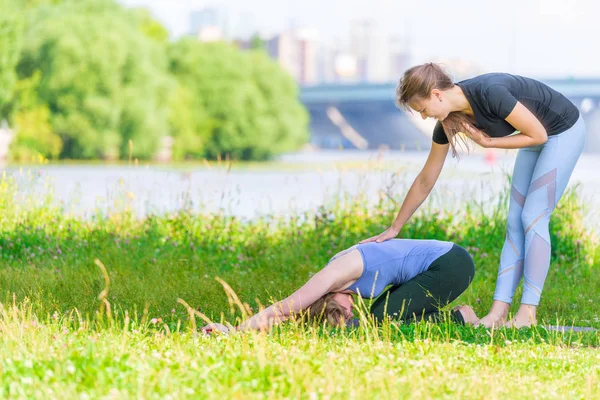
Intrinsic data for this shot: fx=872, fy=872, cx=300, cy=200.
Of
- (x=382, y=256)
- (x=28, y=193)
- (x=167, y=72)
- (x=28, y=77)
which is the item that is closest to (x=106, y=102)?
(x=28, y=77)

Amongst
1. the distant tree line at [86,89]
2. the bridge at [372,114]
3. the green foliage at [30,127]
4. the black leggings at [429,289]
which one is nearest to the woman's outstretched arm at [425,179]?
the black leggings at [429,289]

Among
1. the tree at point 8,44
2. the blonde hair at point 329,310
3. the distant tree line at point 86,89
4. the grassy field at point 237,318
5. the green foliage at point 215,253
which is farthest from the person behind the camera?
the distant tree line at point 86,89

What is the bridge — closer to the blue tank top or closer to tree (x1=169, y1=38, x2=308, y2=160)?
tree (x1=169, y1=38, x2=308, y2=160)

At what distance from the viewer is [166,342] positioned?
12.8 feet

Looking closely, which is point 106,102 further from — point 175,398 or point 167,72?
point 175,398

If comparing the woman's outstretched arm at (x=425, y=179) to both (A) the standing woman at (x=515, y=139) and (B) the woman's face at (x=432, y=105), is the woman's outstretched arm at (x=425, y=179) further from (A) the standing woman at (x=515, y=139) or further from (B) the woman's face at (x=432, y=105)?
(B) the woman's face at (x=432, y=105)

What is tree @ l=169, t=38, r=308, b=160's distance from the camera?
4009 centimetres

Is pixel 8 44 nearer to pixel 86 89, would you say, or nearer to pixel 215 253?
pixel 86 89

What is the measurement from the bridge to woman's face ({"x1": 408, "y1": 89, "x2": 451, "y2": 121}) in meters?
43.9

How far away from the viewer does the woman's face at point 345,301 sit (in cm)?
448

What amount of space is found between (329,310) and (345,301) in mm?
101

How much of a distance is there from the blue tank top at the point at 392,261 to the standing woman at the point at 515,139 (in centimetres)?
12

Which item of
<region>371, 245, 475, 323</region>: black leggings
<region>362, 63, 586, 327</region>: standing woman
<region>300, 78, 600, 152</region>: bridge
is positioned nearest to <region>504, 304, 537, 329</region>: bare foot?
<region>362, 63, 586, 327</region>: standing woman

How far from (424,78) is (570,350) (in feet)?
5.09
